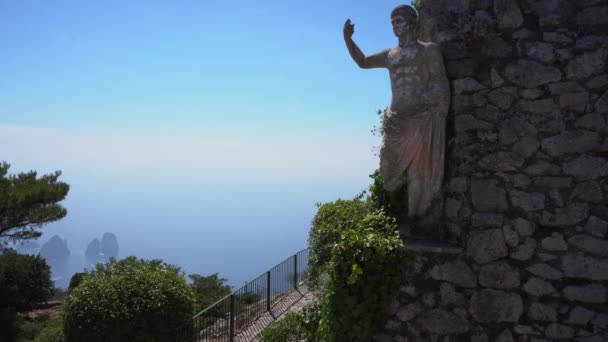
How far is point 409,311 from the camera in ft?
16.1

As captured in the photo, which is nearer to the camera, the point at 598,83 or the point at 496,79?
the point at 598,83

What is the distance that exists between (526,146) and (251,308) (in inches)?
284

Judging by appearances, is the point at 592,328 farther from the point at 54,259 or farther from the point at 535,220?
the point at 54,259

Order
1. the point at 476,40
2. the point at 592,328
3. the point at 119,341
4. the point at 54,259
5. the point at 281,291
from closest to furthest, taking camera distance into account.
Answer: the point at 592,328 < the point at 476,40 < the point at 119,341 < the point at 281,291 < the point at 54,259

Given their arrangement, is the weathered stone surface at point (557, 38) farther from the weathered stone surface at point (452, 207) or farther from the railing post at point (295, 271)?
the railing post at point (295, 271)

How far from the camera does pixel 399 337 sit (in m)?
4.92

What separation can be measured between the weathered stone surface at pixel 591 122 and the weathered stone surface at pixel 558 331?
1.97 metres

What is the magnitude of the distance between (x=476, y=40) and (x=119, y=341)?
6.56m

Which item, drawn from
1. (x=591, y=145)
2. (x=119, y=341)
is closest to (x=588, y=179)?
(x=591, y=145)

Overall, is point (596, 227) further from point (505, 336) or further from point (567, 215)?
point (505, 336)

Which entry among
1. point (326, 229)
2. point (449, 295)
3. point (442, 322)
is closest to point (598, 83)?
point (449, 295)

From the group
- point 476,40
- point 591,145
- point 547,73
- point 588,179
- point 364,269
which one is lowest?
point 364,269

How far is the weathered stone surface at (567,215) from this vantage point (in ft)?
14.4

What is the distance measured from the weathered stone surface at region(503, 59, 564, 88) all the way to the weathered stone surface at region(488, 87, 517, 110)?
102 mm
